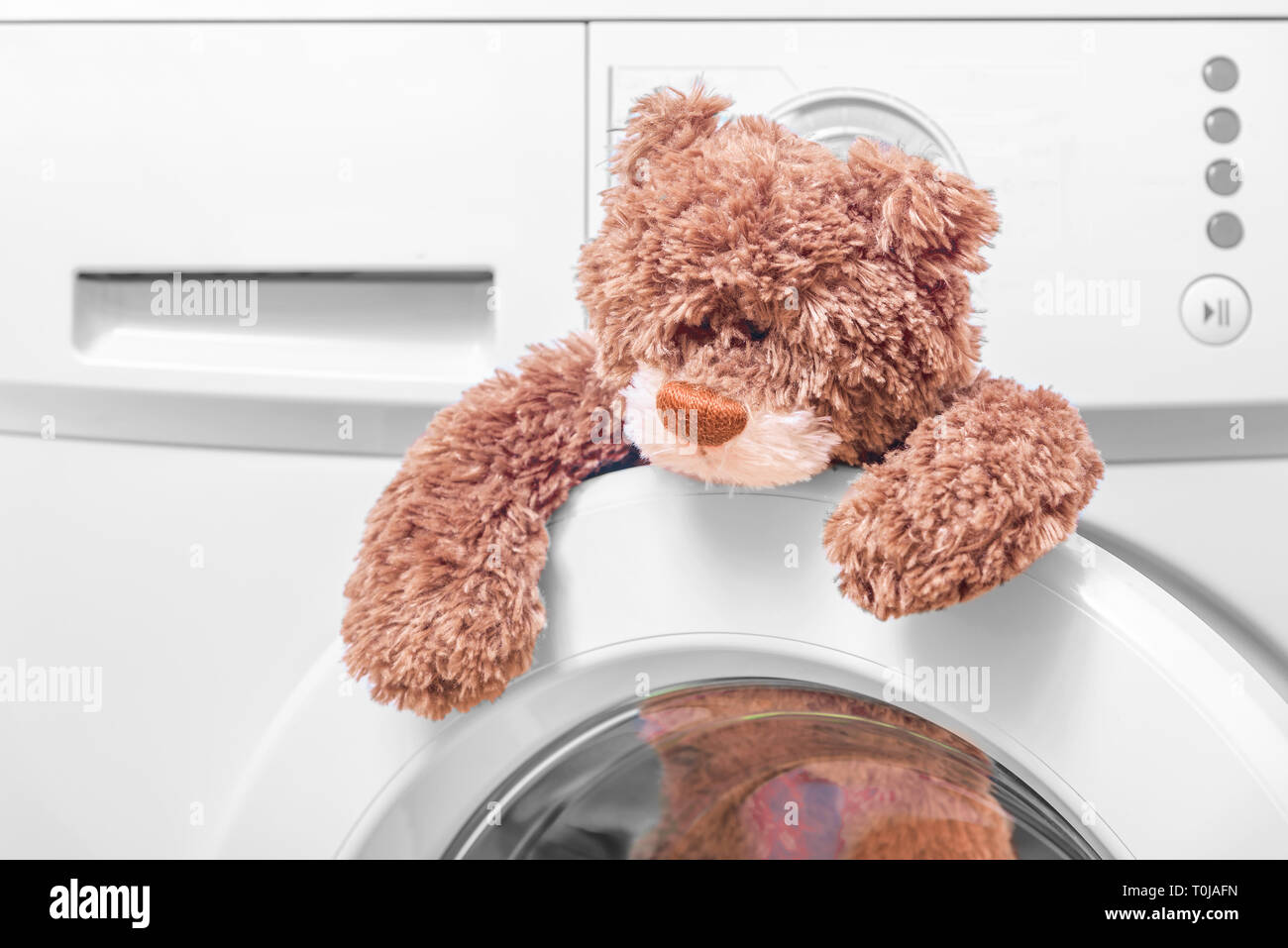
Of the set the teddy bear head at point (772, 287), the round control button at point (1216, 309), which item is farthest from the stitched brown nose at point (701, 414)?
the round control button at point (1216, 309)

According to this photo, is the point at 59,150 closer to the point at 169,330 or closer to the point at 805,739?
the point at 169,330

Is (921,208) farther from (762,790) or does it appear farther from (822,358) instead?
(762,790)

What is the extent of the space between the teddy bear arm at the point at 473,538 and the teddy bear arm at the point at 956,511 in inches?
4.4

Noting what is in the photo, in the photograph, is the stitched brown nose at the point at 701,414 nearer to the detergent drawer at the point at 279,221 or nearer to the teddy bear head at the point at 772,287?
the teddy bear head at the point at 772,287

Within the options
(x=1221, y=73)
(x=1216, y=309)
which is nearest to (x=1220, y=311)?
(x=1216, y=309)

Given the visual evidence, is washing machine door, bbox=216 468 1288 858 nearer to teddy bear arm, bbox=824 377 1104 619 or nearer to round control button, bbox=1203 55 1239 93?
teddy bear arm, bbox=824 377 1104 619

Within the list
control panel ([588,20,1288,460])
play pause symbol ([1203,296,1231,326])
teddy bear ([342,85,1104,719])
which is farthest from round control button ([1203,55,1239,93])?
teddy bear ([342,85,1104,719])

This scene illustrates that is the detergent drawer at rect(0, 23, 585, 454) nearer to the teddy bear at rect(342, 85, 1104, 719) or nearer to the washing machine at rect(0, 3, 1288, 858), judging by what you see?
the washing machine at rect(0, 3, 1288, 858)

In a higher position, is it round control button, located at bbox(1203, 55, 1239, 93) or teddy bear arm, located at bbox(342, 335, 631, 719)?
round control button, located at bbox(1203, 55, 1239, 93)

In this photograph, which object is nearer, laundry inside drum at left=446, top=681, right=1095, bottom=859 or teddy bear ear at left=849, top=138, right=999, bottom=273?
teddy bear ear at left=849, top=138, right=999, bottom=273

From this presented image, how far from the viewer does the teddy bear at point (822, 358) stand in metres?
0.26

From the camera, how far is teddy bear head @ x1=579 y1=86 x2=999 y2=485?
0.86ft

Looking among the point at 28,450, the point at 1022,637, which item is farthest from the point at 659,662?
the point at 28,450

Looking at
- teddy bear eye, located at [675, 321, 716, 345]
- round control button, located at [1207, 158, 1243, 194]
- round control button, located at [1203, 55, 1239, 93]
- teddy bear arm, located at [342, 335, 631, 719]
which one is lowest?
teddy bear arm, located at [342, 335, 631, 719]
